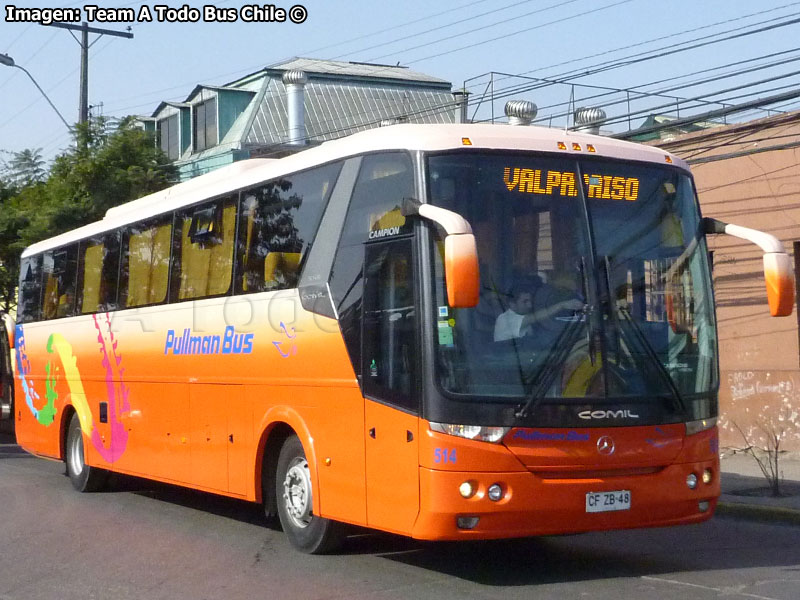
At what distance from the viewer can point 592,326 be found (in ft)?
26.4

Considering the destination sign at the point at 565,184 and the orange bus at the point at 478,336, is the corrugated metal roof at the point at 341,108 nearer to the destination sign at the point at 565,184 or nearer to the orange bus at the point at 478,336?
the orange bus at the point at 478,336

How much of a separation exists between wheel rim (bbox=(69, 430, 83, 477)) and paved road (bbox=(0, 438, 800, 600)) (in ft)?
9.70

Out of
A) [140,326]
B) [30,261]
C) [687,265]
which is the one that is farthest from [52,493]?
[687,265]

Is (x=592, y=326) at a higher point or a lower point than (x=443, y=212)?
lower

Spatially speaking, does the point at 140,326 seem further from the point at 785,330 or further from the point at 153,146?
the point at 153,146

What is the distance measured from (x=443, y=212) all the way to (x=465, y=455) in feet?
5.37

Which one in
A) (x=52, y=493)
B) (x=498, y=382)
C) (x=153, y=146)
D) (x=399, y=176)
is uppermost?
(x=153, y=146)

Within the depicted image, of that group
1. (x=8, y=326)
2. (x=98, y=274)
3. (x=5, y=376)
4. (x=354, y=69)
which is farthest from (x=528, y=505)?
(x=354, y=69)

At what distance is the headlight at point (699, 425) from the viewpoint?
8.35 metres

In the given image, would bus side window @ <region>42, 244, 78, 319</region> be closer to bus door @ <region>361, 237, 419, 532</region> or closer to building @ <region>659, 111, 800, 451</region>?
bus door @ <region>361, 237, 419, 532</region>

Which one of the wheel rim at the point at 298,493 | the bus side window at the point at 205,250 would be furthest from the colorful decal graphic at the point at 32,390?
the wheel rim at the point at 298,493

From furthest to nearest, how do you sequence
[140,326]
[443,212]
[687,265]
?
1. [140,326]
2. [687,265]
3. [443,212]

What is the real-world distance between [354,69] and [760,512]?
3091cm

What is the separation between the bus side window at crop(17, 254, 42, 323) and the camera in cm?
1717
